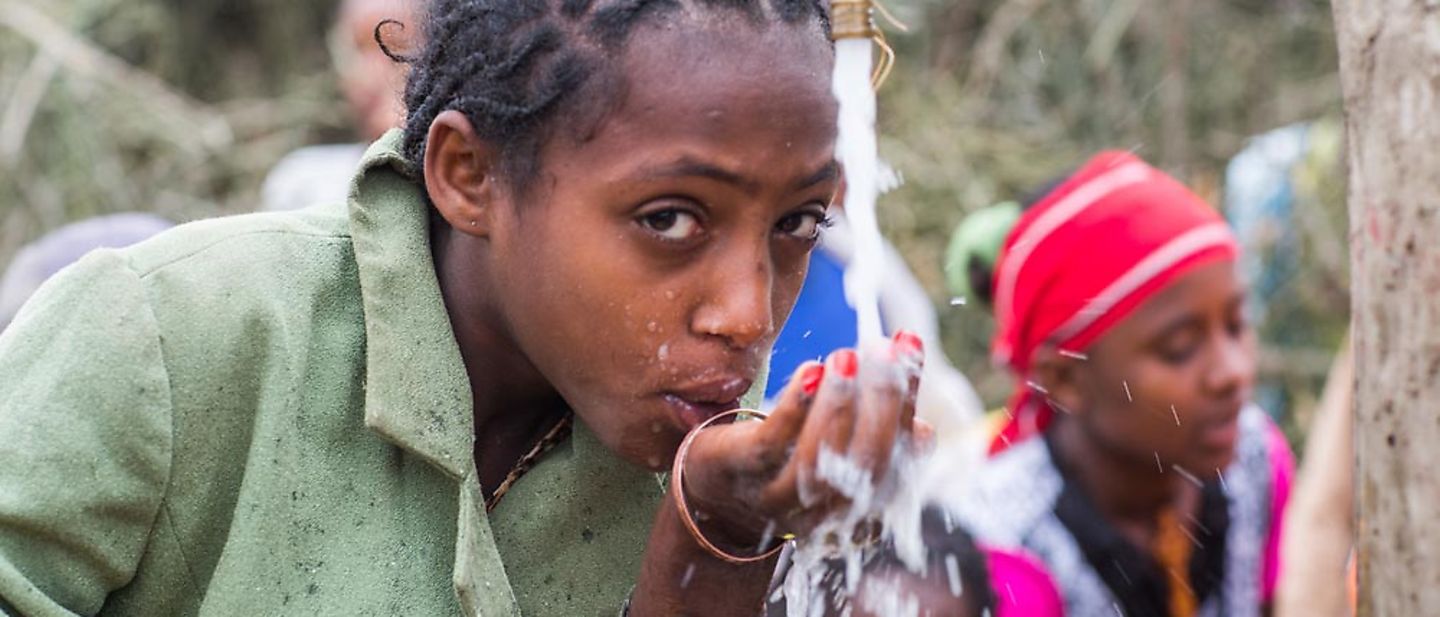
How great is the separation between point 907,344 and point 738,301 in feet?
0.70

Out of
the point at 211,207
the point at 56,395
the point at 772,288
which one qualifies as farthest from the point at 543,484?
the point at 211,207

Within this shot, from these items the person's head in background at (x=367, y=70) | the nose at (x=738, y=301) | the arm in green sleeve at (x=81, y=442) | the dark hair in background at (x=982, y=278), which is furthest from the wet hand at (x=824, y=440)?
the dark hair in background at (x=982, y=278)

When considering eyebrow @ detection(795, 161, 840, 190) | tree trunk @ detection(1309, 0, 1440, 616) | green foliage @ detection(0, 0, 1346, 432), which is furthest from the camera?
green foliage @ detection(0, 0, 1346, 432)

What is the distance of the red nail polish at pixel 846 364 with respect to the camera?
1.39m

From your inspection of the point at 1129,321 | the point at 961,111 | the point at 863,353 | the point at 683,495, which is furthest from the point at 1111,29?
the point at 863,353

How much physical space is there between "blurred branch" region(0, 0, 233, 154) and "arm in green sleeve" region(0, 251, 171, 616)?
3.24 metres

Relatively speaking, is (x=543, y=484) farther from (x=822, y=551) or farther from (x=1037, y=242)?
(x=1037, y=242)

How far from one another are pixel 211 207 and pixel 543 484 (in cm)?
349

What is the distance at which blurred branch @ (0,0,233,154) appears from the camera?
15.4ft

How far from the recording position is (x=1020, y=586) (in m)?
2.93

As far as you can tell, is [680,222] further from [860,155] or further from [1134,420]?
[1134,420]

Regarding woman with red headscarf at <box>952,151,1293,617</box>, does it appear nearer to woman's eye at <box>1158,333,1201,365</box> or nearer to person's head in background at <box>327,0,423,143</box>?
woman's eye at <box>1158,333,1201,365</box>

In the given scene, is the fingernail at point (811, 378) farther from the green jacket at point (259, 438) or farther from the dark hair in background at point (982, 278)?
the dark hair in background at point (982, 278)

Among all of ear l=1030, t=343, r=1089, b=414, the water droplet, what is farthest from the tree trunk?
ear l=1030, t=343, r=1089, b=414
